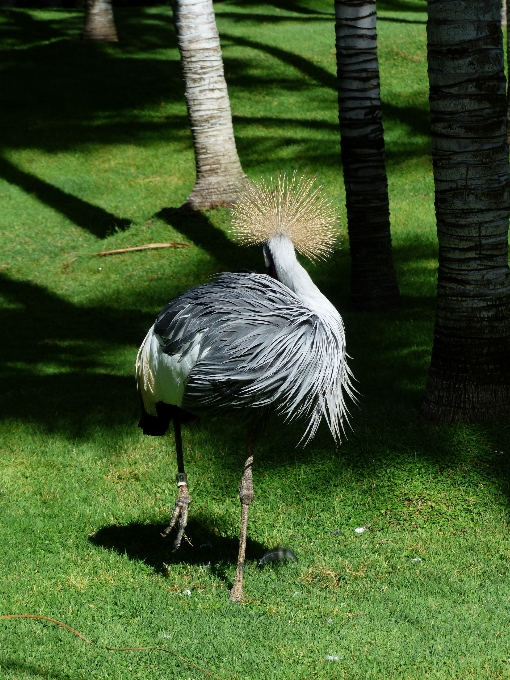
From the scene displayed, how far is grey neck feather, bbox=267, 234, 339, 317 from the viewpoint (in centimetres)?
495

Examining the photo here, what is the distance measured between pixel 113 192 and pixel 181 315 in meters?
10.6

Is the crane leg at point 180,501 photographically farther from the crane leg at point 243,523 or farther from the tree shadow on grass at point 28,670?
the tree shadow on grass at point 28,670

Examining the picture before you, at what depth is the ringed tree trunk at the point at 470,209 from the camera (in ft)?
19.1

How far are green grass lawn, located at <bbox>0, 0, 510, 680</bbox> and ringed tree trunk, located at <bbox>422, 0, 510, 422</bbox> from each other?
0.39 m

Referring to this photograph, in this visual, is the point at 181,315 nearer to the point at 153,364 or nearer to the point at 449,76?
the point at 153,364

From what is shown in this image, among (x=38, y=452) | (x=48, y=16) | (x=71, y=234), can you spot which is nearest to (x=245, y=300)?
(x=38, y=452)

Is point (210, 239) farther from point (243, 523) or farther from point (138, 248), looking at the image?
point (243, 523)

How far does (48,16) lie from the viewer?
81.4 feet

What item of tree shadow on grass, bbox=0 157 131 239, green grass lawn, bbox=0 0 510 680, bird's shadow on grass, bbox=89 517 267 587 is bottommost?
bird's shadow on grass, bbox=89 517 267 587

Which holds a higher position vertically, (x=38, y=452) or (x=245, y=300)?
(x=245, y=300)

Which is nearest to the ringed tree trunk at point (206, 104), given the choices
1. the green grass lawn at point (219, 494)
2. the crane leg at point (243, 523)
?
the green grass lawn at point (219, 494)

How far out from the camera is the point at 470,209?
6043mm

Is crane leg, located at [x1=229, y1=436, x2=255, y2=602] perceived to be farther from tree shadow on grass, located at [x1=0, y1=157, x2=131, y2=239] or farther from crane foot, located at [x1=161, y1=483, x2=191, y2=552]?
tree shadow on grass, located at [x1=0, y1=157, x2=131, y2=239]

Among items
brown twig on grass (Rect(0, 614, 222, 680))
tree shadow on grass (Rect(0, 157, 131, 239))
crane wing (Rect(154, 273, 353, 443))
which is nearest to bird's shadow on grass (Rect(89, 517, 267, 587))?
brown twig on grass (Rect(0, 614, 222, 680))
